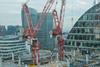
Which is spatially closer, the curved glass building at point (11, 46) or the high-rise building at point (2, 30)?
the curved glass building at point (11, 46)

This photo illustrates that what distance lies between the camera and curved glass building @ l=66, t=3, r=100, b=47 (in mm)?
75375

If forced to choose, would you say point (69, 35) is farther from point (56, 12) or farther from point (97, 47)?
point (56, 12)

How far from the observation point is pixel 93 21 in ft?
248

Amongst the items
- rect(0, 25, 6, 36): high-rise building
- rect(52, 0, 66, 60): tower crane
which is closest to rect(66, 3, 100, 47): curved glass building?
rect(52, 0, 66, 60): tower crane

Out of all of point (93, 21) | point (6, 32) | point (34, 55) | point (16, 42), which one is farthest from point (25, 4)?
point (6, 32)

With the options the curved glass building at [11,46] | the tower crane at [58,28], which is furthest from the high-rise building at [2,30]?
the tower crane at [58,28]

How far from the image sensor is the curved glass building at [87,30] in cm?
7538

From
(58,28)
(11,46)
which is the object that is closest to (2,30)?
(11,46)

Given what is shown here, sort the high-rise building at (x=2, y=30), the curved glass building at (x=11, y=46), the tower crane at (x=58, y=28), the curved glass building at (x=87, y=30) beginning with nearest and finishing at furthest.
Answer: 1. the tower crane at (x=58, y=28)
2. the curved glass building at (x=87, y=30)
3. the curved glass building at (x=11, y=46)
4. the high-rise building at (x=2, y=30)

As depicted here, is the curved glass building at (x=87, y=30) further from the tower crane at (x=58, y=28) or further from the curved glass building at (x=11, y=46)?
the curved glass building at (x=11, y=46)

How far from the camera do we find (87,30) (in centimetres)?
7656

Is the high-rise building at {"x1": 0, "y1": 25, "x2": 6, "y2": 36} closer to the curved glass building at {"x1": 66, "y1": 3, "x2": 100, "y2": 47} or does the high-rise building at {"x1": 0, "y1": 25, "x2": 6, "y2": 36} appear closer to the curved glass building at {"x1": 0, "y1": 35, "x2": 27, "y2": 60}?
the curved glass building at {"x1": 0, "y1": 35, "x2": 27, "y2": 60}

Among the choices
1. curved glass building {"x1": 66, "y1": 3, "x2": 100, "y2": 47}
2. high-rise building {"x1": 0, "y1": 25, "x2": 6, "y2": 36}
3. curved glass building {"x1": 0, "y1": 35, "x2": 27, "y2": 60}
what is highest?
curved glass building {"x1": 66, "y1": 3, "x2": 100, "y2": 47}

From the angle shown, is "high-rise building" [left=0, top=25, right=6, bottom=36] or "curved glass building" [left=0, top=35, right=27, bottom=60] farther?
"high-rise building" [left=0, top=25, right=6, bottom=36]
